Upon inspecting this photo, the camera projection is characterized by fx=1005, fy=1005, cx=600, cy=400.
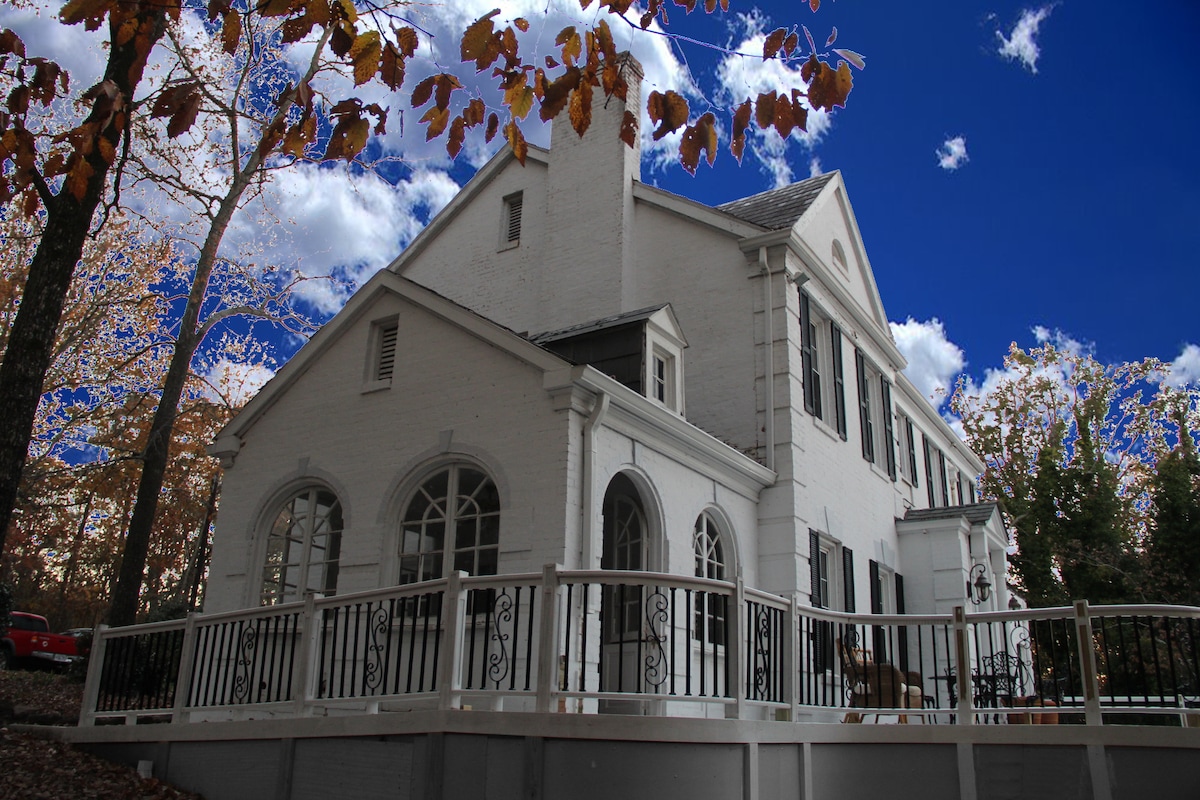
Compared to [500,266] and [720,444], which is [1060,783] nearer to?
[720,444]

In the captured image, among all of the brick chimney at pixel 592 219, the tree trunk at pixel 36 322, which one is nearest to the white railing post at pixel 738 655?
the tree trunk at pixel 36 322

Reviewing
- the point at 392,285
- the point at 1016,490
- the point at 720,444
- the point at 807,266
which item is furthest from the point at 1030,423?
the point at 392,285


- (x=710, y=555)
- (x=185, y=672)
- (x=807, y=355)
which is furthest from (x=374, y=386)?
(x=807, y=355)

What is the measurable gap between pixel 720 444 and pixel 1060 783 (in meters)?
5.53

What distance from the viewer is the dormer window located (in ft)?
58.5

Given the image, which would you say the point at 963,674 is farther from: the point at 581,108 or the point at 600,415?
the point at 581,108

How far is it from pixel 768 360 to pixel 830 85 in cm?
912

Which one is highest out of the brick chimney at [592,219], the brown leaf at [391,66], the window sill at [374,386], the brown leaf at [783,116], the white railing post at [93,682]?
the brick chimney at [592,219]

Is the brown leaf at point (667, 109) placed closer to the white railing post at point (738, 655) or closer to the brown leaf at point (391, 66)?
the brown leaf at point (391, 66)

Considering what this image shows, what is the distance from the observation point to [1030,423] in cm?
3497

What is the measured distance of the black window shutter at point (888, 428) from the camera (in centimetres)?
1870

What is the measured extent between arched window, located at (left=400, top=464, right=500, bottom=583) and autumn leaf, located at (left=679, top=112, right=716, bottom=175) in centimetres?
561

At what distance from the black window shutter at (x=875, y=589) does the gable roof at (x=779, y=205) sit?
228 inches

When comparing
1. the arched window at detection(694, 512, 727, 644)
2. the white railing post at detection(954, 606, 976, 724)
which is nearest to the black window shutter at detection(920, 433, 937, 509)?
the arched window at detection(694, 512, 727, 644)
